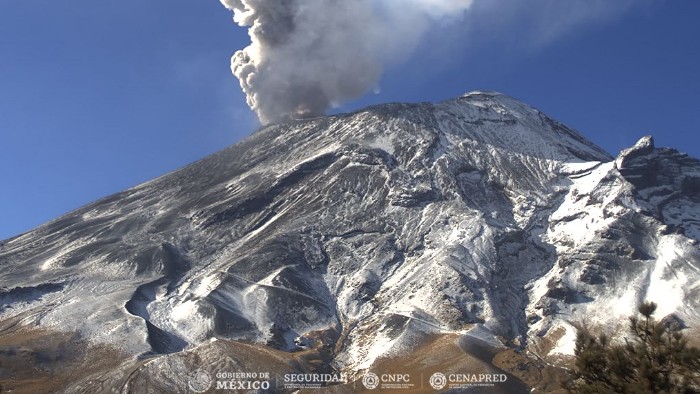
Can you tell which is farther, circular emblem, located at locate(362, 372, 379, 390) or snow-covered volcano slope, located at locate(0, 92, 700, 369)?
snow-covered volcano slope, located at locate(0, 92, 700, 369)

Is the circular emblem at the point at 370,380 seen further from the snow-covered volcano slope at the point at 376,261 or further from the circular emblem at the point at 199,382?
the circular emblem at the point at 199,382

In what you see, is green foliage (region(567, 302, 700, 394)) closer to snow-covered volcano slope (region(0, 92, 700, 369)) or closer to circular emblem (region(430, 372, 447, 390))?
circular emblem (region(430, 372, 447, 390))

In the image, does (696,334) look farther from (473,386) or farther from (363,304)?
(363,304)

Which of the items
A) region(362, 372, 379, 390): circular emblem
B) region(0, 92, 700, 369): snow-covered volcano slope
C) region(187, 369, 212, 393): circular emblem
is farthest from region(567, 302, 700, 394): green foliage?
region(0, 92, 700, 369): snow-covered volcano slope

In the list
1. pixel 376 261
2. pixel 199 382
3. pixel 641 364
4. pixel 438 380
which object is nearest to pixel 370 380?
pixel 438 380

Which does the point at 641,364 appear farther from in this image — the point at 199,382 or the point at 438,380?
the point at 199,382

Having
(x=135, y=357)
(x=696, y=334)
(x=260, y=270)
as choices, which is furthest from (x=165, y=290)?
(x=696, y=334)

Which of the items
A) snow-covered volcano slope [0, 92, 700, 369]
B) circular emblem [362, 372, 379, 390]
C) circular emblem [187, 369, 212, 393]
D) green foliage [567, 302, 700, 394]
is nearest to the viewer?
green foliage [567, 302, 700, 394]

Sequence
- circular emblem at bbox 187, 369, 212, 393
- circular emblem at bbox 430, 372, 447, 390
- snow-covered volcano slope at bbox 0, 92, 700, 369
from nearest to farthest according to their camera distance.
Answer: circular emblem at bbox 187, 369, 212, 393, circular emblem at bbox 430, 372, 447, 390, snow-covered volcano slope at bbox 0, 92, 700, 369
